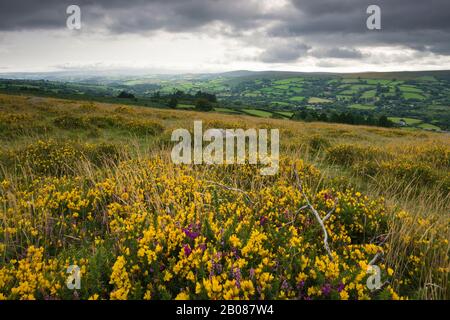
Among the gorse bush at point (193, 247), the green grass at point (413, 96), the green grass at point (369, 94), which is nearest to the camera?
the gorse bush at point (193, 247)

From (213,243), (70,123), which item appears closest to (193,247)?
(213,243)

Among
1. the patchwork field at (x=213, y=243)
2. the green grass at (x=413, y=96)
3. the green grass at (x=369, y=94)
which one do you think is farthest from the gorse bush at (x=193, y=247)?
the green grass at (x=413, y=96)

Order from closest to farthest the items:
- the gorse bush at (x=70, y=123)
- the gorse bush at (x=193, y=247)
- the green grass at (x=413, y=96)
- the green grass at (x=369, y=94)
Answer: the gorse bush at (x=193, y=247), the gorse bush at (x=70, y=123), the green grass at (x=413, y=96), the green grass at (x=369, y=94)

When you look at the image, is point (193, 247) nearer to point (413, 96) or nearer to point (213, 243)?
point (213, 243)

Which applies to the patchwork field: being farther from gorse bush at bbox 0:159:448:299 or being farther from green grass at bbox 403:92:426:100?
green grass at bbox 403:92:426:100

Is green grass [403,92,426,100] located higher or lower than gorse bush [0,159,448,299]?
higher

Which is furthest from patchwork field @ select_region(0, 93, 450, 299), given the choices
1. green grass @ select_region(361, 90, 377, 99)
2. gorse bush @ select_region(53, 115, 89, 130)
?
green grass @ select_region(361, 90, 377, 99)

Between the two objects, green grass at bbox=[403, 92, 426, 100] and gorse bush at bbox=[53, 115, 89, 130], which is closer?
gorse bush at bbox=[53, 115, 89, 130]

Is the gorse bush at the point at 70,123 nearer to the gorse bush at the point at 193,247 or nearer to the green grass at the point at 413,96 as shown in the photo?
the gorse bush at the point at 193,247

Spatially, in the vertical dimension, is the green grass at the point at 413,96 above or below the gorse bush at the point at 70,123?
above

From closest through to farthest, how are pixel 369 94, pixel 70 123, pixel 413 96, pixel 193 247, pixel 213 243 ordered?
pixel 193 247
pixel 213 243
pixel 70 123
pixel 413 96
pixel 369 94

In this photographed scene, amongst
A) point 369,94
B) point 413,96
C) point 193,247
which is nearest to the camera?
point 193,247

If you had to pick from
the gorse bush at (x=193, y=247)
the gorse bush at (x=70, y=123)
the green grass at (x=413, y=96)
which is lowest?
the gorse bush at (x=193, y=247)
